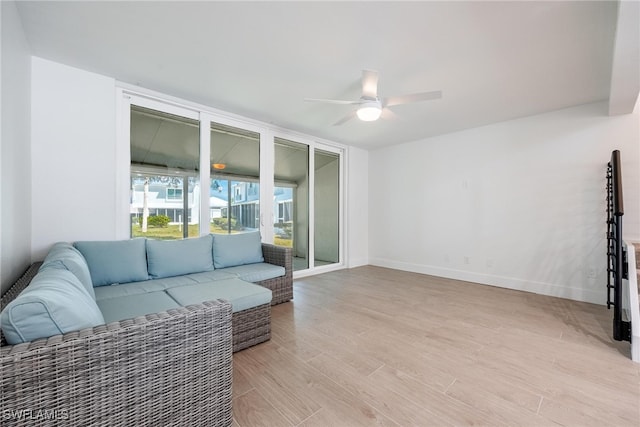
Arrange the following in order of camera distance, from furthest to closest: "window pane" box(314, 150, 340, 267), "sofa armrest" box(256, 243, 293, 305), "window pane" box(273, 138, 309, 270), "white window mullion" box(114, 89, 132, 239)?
1. "window pane" box(314, 150, 340, 267)
2. "window pane" box(273, 138, 309, 270)
3. "sofa armrest" box(256, 243, 293, 305)
4. "white window mullion" box(114, 89, 132, 239)

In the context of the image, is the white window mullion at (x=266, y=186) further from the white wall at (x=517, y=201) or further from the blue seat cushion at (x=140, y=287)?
the white wall at (x=517, y=201)

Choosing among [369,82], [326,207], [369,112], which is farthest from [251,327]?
[326,207]

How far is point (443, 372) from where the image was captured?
1.92 meters

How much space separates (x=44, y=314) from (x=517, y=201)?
5116 mm

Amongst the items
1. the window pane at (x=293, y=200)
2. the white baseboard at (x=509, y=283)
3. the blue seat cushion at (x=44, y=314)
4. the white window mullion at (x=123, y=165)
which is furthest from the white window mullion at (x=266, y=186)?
the blue seat cushion at (x=44, y=314)

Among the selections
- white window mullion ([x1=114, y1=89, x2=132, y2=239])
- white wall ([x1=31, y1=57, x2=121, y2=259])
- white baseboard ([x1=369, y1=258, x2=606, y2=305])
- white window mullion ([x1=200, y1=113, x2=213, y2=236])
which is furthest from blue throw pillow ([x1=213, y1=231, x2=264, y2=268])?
white baseboard ([x1=369, y1=258, x2=606, y2=305])

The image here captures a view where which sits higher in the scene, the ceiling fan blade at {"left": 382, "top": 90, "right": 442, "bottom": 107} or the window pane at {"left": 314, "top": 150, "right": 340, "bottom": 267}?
the ceiling fan blade at {"left": 382, "top": 90, "right": 442, "bottom": 107}

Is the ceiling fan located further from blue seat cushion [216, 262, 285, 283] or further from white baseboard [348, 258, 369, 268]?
white baseboard [348, 258, 369, 268]

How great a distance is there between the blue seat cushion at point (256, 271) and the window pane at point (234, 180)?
32.8 inches

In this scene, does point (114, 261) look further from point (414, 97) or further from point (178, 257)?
point (414, 97)

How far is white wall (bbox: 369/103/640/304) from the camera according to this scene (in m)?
3.43

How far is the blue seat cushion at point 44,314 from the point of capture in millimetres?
947

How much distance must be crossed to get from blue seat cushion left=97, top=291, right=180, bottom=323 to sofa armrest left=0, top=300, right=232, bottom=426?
2.59 ft

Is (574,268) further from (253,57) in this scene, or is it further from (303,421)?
(253,57)
